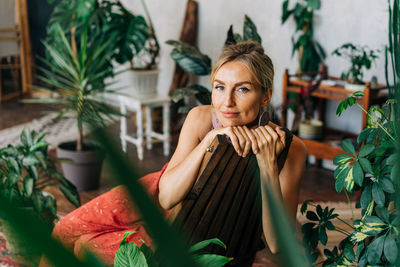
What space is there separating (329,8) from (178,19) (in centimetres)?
222

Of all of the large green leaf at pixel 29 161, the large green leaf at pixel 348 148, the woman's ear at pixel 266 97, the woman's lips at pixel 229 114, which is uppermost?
the woman's ear at pixel 266 97

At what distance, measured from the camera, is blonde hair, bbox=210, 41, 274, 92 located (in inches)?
54.9

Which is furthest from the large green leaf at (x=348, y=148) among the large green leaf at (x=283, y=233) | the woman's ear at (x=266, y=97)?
the large green leaf at (x=283, y=233)

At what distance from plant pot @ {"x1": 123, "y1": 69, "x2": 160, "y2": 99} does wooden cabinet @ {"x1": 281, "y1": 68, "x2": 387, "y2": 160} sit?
4.14 ft

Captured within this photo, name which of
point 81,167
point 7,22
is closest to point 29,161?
point 81,167

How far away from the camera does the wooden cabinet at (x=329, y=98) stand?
3.54m

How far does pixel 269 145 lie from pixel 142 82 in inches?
133

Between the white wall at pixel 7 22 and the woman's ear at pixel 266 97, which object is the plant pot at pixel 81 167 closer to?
the woman's ear at pixel 266 97

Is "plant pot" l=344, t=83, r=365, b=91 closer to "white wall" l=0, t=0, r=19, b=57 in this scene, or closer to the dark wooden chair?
the dark wooden chair

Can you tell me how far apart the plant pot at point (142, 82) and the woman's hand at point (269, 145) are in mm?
3316

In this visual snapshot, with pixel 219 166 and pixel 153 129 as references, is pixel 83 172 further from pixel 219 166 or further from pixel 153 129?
pixel 219 166

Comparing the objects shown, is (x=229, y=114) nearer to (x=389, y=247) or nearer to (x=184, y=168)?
(x=184, y=168)

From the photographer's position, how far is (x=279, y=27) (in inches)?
178

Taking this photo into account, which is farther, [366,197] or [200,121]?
[200,121]
